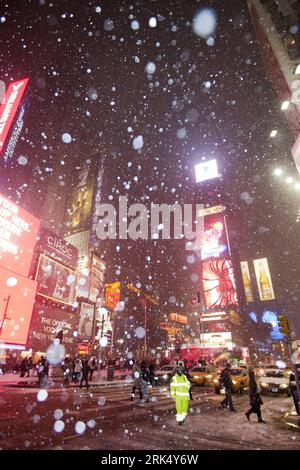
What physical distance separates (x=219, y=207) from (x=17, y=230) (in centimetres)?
6025

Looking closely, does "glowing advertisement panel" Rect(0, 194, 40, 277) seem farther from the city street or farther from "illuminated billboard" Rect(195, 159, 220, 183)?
"illuminated billboard" Rect(195, 159, 220, 183)

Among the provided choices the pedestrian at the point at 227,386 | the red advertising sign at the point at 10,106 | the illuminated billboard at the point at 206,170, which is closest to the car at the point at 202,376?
the pedestrian at the point at 227,386

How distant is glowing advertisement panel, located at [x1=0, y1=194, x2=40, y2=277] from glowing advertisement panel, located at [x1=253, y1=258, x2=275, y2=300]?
6643 centimetres

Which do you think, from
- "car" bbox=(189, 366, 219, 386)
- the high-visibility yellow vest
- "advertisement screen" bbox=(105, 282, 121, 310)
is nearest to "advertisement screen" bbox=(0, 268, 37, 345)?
"car" bbox=(189, 366, 219, 386)

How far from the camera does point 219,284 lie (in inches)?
2756

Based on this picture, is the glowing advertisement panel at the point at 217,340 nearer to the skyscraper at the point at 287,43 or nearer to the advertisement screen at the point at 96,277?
the advertisement screen at the point at 96,277

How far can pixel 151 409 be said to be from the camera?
10.8m

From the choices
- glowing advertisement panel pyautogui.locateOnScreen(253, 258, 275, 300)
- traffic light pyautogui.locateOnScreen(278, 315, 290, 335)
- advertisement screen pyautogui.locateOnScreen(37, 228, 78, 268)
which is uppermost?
glowing advertisement panel pyautogui.locateOnScreen(253, 258, 275, 300)

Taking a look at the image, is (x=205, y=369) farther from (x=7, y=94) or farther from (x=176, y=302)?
(x=176, y=302)

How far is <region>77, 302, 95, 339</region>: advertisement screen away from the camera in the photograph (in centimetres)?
4531

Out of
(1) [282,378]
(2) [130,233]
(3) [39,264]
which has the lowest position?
(1) [282,378]

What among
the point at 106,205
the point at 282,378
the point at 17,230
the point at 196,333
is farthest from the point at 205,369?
the point at 196,333

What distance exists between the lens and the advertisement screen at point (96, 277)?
54281 millimetres
